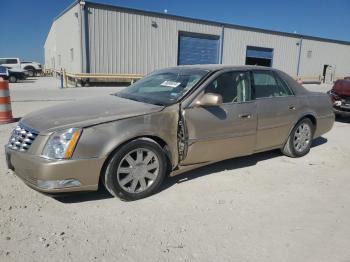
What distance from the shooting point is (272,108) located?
4805mm

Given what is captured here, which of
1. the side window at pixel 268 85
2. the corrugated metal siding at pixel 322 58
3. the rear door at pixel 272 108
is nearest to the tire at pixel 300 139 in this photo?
the rear door at pixel 272 108

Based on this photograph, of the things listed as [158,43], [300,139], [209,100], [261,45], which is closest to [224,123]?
[209,100]

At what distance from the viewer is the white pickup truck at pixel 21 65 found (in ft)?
96.7

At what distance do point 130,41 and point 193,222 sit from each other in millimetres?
19681

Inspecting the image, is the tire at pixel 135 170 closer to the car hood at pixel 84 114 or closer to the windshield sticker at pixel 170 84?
the car hood at pixel 84 114

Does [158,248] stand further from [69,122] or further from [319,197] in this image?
[319,197]

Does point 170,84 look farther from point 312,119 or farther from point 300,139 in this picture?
point 312,119

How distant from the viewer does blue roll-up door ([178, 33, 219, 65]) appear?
78.9 feet

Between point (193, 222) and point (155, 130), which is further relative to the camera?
point (155, 130)

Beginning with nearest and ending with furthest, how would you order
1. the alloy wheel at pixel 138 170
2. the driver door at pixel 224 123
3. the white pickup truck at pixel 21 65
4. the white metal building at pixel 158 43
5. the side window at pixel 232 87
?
the alloy wheel at pixel 138 170, the driver door at pixel 224 123, the side window at pixel 232 87, the white metal building at pixel 158 43, the white pickup truck at pixel 21 65

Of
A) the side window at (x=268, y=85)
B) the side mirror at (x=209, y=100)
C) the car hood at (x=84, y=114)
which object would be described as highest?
the side window at (x=268, y=85)

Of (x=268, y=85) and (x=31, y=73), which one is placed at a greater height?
(x=268, y=85)

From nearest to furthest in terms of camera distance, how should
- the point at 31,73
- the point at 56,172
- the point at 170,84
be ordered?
the point at 56,172
the point at 170,84
the point at 31,73

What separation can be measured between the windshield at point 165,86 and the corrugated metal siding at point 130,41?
1665cm
